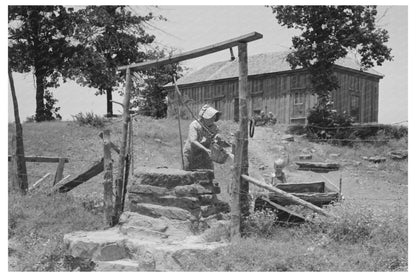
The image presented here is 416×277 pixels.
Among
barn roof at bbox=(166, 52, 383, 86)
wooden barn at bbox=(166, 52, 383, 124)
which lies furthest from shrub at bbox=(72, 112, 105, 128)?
barn roof at bbox=(166, 52, 383, 86)

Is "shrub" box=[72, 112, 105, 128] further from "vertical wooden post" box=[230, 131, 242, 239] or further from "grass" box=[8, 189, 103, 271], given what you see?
"vertical wooden post" box=[230, 131, 242, 239]

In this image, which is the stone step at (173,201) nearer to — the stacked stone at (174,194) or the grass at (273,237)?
the stacked stone at (174,194)

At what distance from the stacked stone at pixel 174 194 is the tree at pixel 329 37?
14.6m

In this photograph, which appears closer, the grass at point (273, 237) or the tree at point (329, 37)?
the grass at point (273, 237)

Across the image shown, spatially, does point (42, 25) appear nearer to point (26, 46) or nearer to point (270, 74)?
point (26, 46)

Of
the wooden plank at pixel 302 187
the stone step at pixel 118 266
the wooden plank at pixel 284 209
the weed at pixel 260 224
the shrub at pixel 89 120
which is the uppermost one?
the shrub at pixel 89 120

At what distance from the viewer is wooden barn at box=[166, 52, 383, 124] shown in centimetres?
2511

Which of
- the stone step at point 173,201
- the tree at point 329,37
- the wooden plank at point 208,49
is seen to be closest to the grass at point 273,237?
the stone step at point 173,201

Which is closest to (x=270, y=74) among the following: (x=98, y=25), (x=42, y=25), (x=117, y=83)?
(x=117, y=83)

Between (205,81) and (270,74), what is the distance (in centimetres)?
390

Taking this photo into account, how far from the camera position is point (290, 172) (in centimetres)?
1809

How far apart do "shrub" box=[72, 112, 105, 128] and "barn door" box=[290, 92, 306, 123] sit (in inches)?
394

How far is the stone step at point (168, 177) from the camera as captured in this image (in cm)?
873

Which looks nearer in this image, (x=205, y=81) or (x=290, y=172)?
(x=290, y=172)
